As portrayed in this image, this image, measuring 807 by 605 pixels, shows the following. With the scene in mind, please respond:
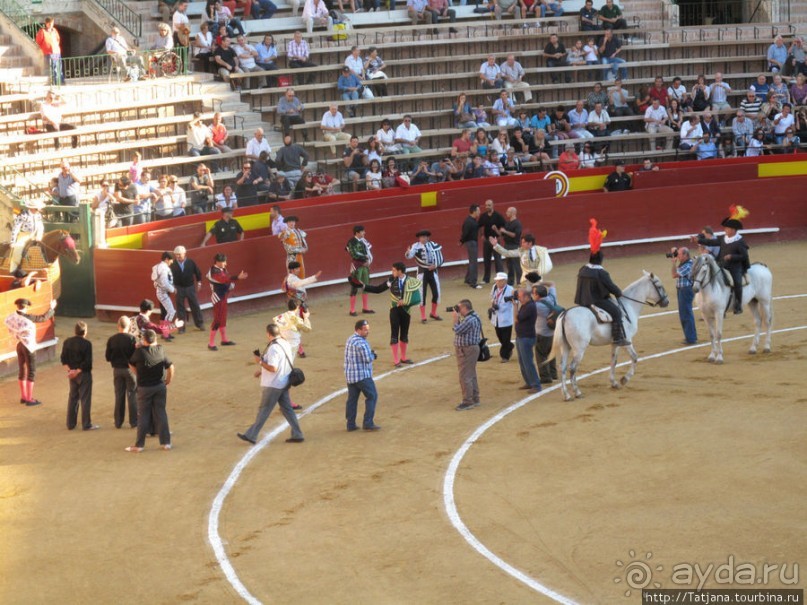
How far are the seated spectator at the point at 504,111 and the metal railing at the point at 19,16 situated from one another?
9.94m

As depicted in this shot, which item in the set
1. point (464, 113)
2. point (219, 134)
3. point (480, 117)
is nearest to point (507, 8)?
point (480, 117)

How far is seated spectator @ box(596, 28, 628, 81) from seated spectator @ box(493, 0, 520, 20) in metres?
2.00

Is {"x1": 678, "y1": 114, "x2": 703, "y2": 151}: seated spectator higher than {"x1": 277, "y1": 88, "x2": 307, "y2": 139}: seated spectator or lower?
lower

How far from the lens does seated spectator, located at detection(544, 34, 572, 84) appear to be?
31906 mm

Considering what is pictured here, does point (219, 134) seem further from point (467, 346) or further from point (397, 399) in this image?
point (467, 346)

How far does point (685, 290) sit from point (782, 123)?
486 inches

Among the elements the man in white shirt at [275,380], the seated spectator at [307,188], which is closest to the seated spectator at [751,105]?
the seated spectator at [307,188]

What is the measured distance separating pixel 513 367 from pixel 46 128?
462 inches

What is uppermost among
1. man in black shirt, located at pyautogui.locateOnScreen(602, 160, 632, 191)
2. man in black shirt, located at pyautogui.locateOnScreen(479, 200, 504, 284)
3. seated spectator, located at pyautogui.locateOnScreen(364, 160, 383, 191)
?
seated spectator, located at pyautogui.locateOnScreen(364, 160, 383, 191)

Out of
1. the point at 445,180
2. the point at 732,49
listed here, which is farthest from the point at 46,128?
the point at 732,49

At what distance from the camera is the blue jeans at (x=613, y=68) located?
3228cm

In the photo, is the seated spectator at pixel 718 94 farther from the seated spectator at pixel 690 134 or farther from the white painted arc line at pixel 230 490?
the white painted arc line at pixel 230 490

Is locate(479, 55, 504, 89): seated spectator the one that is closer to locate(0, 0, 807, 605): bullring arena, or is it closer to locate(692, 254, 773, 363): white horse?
locate(0, 0, 807, 605): bullring arena

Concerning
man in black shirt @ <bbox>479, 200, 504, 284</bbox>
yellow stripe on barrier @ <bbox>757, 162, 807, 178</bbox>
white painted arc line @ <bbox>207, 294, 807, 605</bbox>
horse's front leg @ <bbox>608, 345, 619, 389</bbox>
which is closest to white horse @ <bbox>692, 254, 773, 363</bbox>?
white painted arc line @ <bbox>207, 294, 807, 605</bbox>
